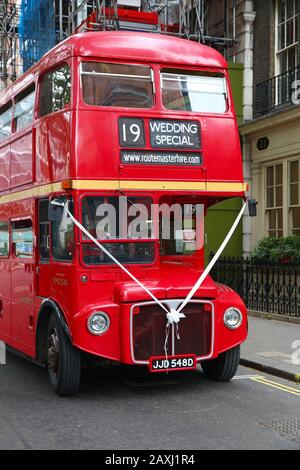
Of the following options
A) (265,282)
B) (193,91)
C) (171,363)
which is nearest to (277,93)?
(265,282)

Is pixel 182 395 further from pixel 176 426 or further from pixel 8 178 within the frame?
pixel 8 178

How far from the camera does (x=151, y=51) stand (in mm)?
7898

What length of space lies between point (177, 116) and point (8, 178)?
3.17 metres

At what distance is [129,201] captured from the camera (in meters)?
7.69

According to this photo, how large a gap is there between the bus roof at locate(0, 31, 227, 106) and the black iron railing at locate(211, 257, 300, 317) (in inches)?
245

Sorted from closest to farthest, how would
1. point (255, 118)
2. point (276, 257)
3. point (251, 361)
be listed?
point (251, 361) < point (276, 257) < point (255, 118)

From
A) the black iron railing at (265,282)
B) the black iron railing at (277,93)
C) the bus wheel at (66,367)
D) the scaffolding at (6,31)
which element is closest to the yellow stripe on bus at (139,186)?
the bus wheel at (66,367)


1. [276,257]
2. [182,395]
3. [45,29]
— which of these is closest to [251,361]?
[182,395]

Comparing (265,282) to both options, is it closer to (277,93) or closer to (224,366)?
(277,93)

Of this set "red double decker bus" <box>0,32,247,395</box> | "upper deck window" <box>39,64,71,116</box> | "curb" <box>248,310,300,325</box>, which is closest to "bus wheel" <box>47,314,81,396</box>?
"red double decker bus" <box>0,32,247,395</box>

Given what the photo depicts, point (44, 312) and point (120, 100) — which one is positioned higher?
point (120, 100)

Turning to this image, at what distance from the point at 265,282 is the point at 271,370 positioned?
19.4 feet

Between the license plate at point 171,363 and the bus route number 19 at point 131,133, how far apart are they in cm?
248

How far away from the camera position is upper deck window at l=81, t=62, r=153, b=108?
752 centimetres
